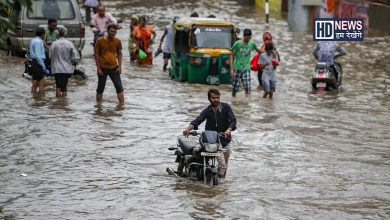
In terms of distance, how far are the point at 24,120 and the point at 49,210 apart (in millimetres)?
6710

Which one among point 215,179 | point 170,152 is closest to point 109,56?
point 170,152

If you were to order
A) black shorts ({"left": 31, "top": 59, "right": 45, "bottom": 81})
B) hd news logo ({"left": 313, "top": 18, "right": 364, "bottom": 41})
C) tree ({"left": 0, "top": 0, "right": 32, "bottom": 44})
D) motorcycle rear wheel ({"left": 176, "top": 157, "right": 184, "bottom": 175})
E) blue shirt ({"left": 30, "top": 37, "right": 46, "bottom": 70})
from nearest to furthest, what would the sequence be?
1. tree ({"left": 0, "top": 0, "right": 32, "bottom": 44})
2. motorcycle rear wheel ({"left": 176, "top": 157, "right": 184, "bottom": 175})
3. blue shirt ({"left": 30, "top": 37, "right": 46, "bottom": 70})
4. black shorts ({"left": 31, "top": 59, "right": 45, "bottom": 81})
5. hd news logo ({"left": 313, "top": 18, "right": 364, "bottom": 41})

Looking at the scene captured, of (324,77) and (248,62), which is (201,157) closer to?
(248,62)

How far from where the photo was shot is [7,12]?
8945 mm

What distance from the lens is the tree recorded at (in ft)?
28.3

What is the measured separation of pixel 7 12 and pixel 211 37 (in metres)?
15.1

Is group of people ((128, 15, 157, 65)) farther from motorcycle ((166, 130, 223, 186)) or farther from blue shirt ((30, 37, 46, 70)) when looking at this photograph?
motorcycle ((166, 130, 223, 186))

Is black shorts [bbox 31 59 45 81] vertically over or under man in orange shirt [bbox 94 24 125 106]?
under

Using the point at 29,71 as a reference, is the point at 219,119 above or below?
above

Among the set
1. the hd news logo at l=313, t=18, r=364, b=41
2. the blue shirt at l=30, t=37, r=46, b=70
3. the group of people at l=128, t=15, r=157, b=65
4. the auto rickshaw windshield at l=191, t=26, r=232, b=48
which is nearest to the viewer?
the blue shirt at l=30, t=37, r=46, b=70

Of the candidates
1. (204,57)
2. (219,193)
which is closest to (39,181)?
(219,193)

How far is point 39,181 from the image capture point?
13.3 meters

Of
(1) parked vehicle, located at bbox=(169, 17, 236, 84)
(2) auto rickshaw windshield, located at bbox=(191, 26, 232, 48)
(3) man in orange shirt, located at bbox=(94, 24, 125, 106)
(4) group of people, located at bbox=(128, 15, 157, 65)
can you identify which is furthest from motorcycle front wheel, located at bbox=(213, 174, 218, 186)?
(4) group of people, located at bbox=(128, 15, 157, 65)

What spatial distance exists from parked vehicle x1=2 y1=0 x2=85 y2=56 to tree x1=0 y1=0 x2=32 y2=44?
1656 cm
